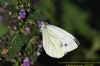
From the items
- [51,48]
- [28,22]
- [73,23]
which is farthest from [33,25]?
[73,23]

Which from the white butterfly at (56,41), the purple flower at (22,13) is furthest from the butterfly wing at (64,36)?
the purple flower at (22,13)

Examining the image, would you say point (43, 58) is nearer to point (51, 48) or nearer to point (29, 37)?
point (51, 48)

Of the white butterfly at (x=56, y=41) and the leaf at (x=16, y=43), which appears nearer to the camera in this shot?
the leaf at (x=16, y=43)

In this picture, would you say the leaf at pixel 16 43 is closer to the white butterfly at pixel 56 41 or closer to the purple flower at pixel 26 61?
the purple flower at pixel 26 61

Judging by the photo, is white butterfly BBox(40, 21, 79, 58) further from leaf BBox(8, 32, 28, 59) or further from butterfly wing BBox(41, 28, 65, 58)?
leaf BBox(8, 32, 28, 59)

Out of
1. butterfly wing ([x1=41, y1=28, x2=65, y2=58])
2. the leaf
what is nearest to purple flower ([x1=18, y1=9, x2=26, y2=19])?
the leaf

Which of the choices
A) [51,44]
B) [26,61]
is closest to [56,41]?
Answer: [51,44]

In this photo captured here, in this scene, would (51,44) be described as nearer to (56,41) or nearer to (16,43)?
(56,41)

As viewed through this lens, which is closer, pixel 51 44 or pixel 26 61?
pixel 26 61
